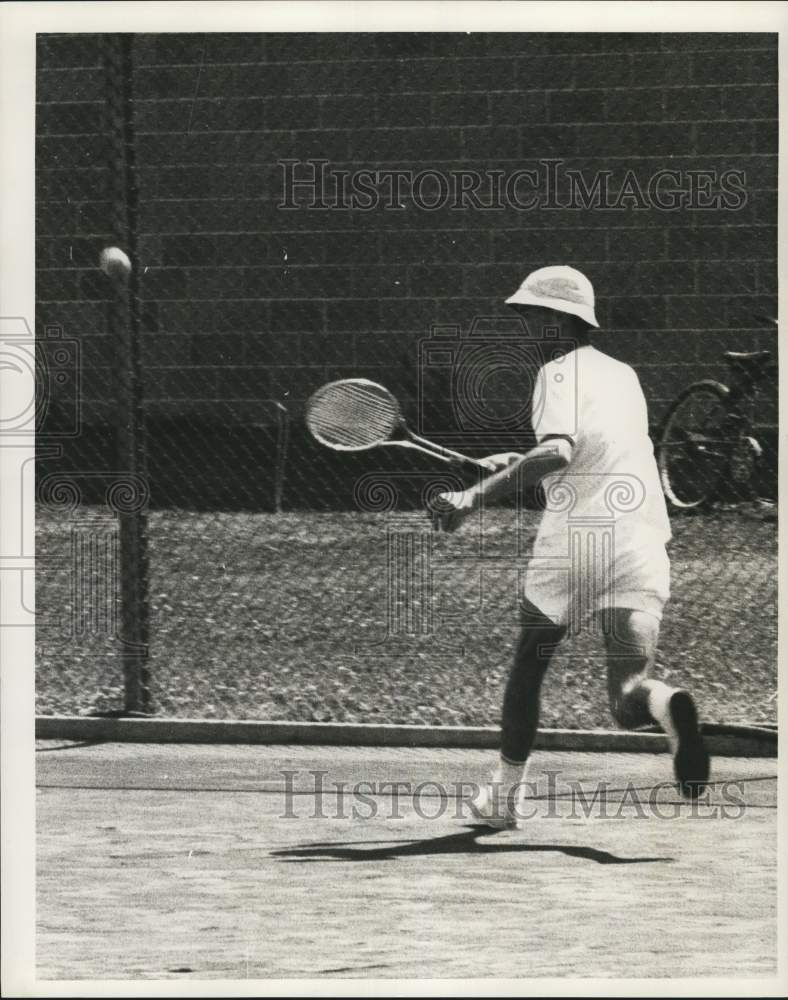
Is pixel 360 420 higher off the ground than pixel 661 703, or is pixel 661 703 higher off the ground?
pixel 360 420

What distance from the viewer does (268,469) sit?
9.05 meters

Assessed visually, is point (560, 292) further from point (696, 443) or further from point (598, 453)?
point (696, 443)

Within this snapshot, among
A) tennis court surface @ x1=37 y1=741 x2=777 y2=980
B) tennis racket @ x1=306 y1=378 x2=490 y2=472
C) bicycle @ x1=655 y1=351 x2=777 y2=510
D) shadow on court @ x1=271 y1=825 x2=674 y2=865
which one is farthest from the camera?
bicycle @ x1=655 y1=351 x2=777 y2=510

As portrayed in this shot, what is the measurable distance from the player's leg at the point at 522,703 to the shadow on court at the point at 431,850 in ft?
0.89

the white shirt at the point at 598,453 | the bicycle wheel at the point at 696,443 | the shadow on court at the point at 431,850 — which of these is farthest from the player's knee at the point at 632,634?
the bicycle wheel at the point at 696,443

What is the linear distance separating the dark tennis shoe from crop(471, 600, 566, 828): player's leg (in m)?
0.52

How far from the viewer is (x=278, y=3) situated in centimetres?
676

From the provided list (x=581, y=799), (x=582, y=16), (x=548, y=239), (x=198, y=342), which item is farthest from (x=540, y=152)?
(x=581, y=799)

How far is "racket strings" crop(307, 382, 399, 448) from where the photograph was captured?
777 centimetres

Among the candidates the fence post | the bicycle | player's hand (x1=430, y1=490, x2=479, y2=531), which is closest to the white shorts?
player's hand (x1=430, y1=490, x2=479, y2=531)

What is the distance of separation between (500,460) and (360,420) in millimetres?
675

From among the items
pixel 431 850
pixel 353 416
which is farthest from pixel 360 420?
pixel 431 850

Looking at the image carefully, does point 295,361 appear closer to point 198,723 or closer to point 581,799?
point 198,723

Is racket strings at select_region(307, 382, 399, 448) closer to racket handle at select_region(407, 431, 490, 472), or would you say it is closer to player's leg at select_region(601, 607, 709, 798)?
racket handle at select_region(407, 431, 490, 472)
